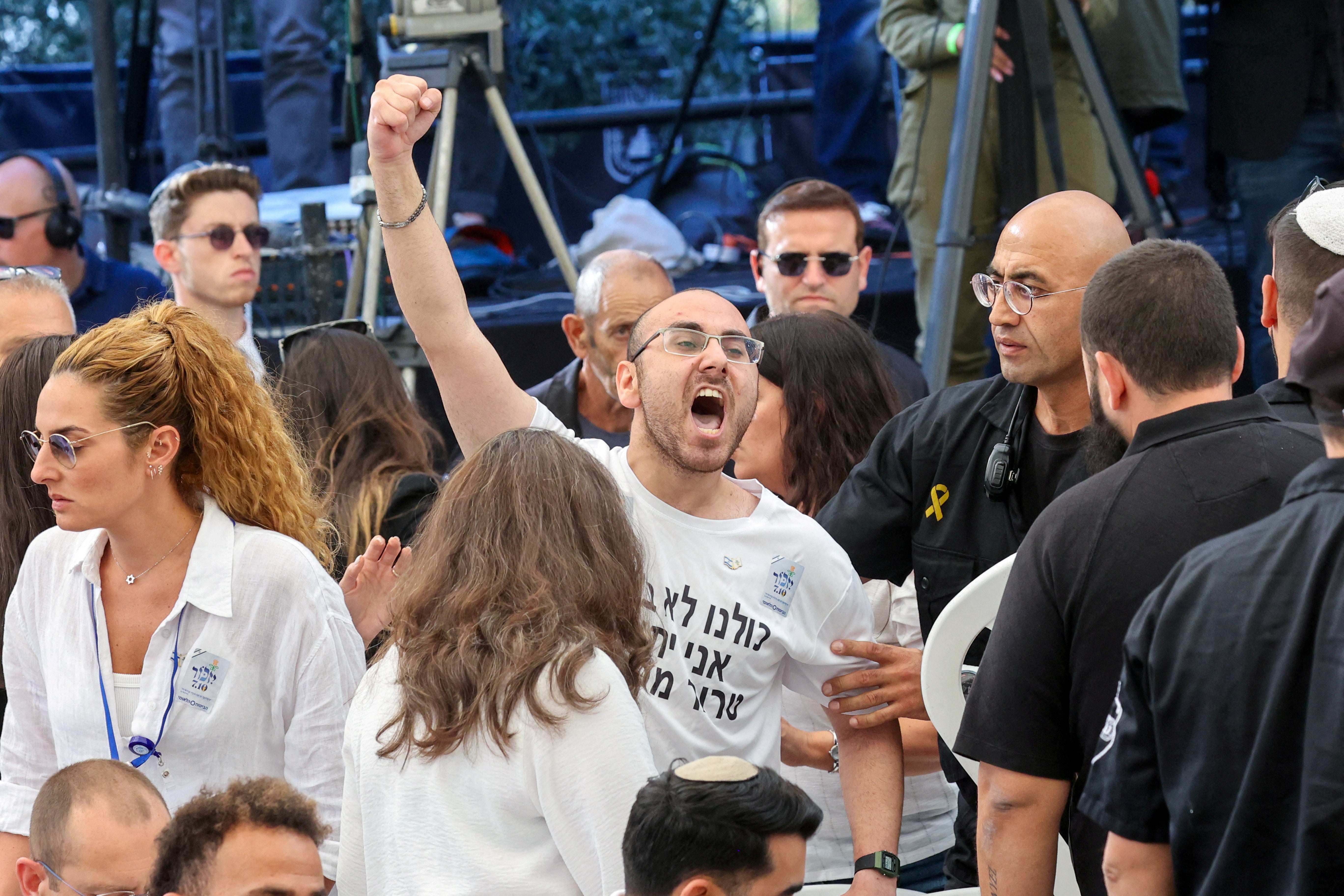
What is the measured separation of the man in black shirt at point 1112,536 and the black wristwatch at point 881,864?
352mm

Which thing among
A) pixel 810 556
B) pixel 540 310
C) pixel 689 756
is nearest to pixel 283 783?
pixel 689 756

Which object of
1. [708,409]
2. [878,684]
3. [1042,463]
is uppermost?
[708,409]

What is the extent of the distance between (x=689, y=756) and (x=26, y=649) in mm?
1131

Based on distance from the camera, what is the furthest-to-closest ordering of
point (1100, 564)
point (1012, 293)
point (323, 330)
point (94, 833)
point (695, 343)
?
point (323, 330) < point (1012, 293) < point (695, 343) < point (94, 833) < point (1100, 564)

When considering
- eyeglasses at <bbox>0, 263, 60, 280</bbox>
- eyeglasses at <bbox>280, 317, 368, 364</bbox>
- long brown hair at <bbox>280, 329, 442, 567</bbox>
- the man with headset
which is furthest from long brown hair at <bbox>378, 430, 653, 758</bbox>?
the man with headset

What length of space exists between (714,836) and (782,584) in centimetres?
85

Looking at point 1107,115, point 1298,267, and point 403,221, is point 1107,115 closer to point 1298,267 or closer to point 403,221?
point 1298,267

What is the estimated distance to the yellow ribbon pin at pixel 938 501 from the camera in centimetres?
268

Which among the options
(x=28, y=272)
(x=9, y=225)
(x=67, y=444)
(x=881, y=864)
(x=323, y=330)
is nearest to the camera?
(x=67, y=444)

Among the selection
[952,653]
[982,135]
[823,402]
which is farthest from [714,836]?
[982,135]

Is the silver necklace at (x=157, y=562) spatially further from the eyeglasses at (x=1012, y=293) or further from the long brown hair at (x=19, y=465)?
the eyeglasses at (x=1012, y=293)

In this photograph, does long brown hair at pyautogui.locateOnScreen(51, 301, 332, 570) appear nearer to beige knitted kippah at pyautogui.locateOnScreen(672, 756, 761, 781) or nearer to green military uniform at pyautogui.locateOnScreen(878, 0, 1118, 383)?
beige knitted kippah at pyautogui.locateOnScreen(672, 756, 761, 781)

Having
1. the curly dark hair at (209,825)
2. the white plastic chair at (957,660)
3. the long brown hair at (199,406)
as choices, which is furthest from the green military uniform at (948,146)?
the curly dark hair at (209,825)

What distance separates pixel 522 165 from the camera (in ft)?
15.5
